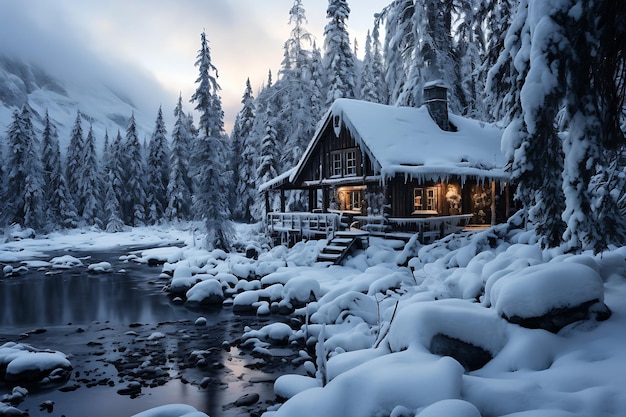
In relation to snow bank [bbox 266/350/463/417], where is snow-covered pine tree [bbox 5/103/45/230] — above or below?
above

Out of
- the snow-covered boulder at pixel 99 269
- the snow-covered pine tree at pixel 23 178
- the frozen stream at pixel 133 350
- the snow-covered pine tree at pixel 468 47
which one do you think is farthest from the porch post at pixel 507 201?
the snow-covered pine tree at pixel 23 178

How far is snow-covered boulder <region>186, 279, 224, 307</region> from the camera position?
51.5 feet

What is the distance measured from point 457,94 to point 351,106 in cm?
1249

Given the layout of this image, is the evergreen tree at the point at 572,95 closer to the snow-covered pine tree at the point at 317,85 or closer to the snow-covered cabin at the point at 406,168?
the snow-covered cabin at the point at 406,168

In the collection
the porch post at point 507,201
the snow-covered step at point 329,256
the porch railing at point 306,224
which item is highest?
the porch post at point 507,201

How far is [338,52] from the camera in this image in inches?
1272

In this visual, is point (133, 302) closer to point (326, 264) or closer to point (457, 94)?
point (326, 264)

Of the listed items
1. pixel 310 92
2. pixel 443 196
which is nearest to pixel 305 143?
pixel 310 92

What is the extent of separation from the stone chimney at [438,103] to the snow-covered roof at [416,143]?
0.37 m

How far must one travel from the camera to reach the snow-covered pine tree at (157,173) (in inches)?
2073

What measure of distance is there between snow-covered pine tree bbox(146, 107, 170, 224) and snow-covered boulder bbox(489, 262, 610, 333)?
168ft

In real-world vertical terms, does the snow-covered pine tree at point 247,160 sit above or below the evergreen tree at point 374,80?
below

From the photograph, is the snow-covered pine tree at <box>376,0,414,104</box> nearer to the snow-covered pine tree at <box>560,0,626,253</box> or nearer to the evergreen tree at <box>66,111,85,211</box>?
the snow-covered pine tree at <box>560,0,626,253</box>

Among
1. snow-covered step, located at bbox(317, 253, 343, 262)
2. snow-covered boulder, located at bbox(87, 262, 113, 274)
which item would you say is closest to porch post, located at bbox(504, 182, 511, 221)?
snow-covered step, located at bbox(317, 253, 343, 262)
